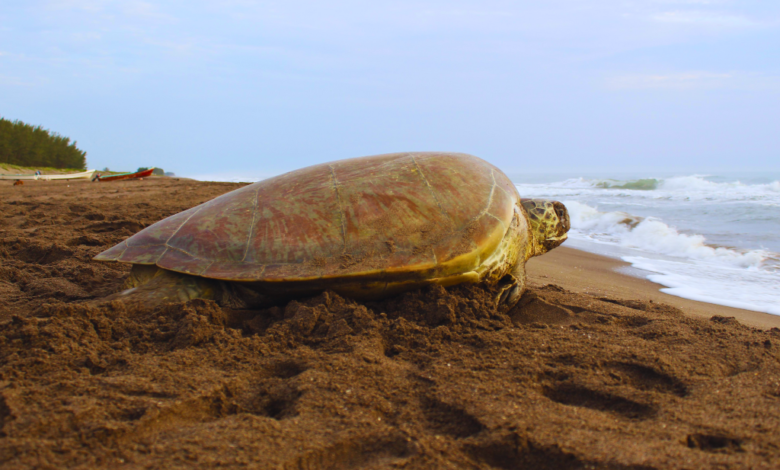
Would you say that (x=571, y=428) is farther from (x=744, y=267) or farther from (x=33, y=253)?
(x=744, y=267)

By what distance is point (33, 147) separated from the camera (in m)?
26.7

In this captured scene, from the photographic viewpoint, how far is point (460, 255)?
264 cm

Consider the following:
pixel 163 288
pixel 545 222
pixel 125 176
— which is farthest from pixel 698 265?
pixel 125 176

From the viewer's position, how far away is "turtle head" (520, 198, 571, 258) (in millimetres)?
3568

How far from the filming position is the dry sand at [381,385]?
4.48 ft

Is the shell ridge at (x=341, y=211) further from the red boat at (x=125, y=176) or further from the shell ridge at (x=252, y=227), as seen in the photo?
the red boat at (x=125, y=176)

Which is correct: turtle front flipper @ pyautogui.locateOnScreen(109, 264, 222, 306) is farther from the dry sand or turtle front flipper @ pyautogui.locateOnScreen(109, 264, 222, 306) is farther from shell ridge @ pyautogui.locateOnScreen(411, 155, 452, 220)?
shell ridge @ pyautogui.locateOnScreen(411, 155, 452, 220)

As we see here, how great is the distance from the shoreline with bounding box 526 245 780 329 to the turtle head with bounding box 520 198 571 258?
45 cm

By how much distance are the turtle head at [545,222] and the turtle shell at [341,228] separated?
0.53 metres

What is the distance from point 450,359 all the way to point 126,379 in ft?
4.62

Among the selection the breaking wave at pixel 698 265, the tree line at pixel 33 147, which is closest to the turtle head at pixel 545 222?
the breaking wave at pixel 698 265

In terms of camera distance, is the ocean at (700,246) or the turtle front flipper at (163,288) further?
the ocean at (700,246)

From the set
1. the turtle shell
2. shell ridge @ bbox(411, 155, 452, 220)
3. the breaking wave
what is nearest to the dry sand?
the turtle shell

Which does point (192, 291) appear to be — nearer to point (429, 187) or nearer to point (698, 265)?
point (429, 187)
